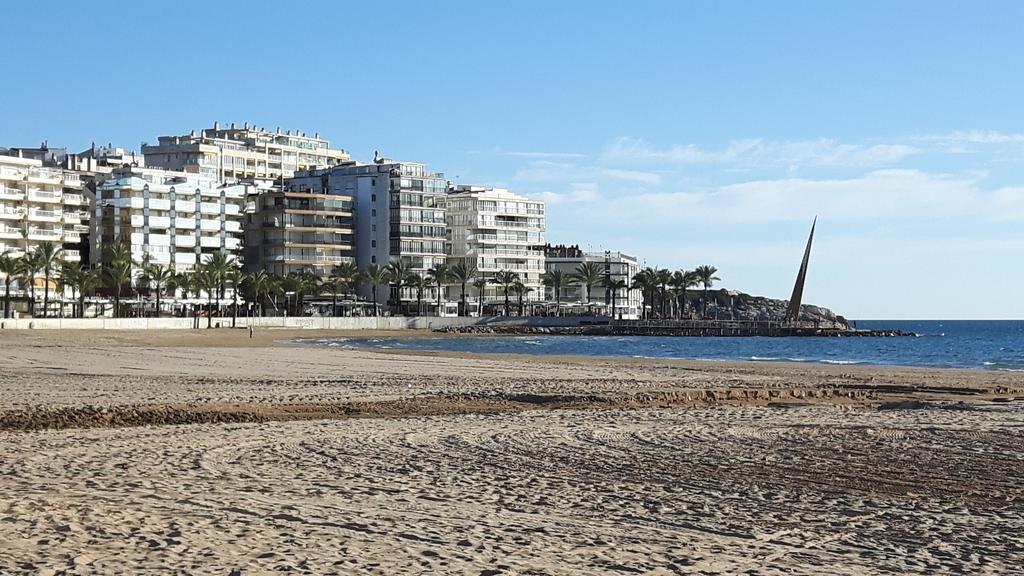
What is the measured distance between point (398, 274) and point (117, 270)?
3836 cm

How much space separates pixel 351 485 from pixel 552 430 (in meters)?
6.94

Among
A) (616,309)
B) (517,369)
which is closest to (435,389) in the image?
(517,369)

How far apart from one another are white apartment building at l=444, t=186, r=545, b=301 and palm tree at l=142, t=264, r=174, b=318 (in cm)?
3919

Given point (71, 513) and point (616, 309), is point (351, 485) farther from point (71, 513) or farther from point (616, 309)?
point (616, 309)

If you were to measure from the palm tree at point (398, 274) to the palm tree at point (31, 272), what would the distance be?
40.0 metres

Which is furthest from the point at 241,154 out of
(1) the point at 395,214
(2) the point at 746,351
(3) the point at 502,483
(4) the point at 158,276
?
(3) the point at 502,483

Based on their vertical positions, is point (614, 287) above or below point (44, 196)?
below

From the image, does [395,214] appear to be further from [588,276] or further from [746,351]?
[746,351]

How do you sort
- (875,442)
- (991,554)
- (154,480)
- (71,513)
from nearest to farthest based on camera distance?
(991,554), (71,513), (154,480), (875,442)

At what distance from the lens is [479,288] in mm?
148250

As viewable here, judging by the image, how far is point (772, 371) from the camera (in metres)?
48.8

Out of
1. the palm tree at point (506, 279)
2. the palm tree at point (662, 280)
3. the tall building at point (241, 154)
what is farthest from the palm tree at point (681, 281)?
the tall building at point (241, 154)

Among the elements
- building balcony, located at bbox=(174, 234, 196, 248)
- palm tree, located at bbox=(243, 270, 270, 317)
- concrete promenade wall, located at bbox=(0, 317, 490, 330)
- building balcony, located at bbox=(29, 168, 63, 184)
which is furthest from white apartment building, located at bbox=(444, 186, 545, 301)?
building balcony, located at bbox=(29, 168, 63, 184)

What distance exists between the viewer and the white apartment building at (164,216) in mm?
124250
